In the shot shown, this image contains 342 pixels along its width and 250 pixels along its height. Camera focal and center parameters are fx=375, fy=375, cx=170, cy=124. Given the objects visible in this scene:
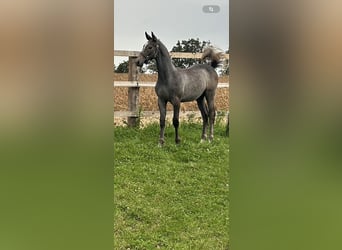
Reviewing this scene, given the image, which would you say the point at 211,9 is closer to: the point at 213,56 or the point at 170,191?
the point at 213,56

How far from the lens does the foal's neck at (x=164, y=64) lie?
3.70 ft

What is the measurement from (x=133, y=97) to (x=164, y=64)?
143 millimetres

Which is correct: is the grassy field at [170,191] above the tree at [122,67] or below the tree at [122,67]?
below

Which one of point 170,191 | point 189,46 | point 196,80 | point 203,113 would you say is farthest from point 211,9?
point 170,191

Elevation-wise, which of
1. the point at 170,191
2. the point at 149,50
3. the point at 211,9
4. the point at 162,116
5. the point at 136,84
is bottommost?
the point at 170,191

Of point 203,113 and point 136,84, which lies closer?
point 136,84

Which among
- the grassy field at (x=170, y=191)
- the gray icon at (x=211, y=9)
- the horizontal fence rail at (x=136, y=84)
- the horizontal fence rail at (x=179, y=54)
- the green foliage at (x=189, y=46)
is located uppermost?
the gray icon at (x=211, y=9)

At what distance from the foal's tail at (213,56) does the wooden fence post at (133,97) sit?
218 millimetres

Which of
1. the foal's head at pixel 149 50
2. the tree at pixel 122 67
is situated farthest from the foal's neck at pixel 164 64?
the tree at pixel 122 67

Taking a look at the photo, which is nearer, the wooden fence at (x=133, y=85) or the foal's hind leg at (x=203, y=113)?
the wooden fence at (x=133, y=85)

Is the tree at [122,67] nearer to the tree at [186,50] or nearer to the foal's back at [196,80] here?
the tree at [186,50]

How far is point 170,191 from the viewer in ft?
3.90
